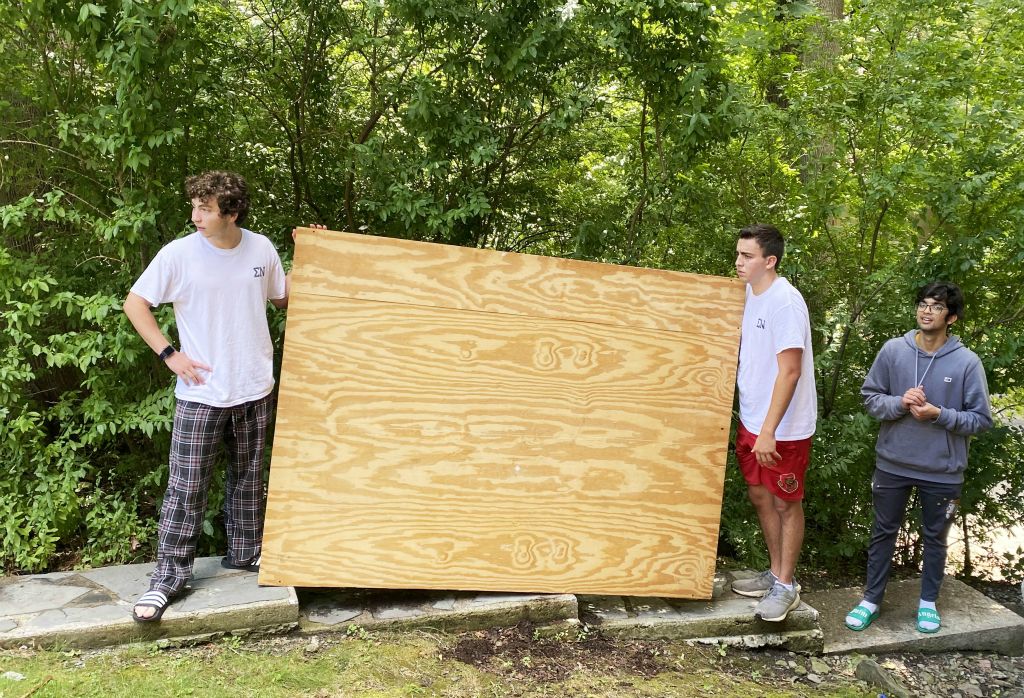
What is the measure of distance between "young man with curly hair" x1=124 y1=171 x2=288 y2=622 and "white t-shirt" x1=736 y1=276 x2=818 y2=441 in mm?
2208

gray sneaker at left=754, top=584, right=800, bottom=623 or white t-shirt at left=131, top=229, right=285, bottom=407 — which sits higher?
white t-shirt at left=131, top=229, right=285, bottom=407

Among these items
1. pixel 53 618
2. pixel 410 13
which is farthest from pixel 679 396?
pixel 53 618

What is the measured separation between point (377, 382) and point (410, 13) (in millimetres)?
1899

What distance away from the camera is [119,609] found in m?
3.62

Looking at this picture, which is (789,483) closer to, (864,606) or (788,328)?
(788,328)

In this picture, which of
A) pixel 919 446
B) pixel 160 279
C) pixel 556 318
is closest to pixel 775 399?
pixel 919 446

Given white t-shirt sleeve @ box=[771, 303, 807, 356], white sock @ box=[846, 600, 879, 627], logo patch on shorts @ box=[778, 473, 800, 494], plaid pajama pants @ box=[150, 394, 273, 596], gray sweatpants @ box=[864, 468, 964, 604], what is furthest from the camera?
white sock @ box=[846, 600, 879, 627]

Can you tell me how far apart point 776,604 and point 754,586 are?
26cm

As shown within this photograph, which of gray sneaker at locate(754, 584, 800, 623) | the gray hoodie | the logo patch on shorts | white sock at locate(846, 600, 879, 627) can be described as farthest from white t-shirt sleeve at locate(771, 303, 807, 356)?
white sock at locate(846, 600, 879, 627)

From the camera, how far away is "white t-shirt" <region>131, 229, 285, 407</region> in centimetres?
352

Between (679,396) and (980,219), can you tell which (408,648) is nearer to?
(679,396)

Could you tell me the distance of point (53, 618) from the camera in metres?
3.53

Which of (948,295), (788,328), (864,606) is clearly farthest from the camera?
(864,606)

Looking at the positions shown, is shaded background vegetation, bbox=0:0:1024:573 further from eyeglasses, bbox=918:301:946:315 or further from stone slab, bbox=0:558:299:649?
eyeglasses, bbox=918:301:946:315
